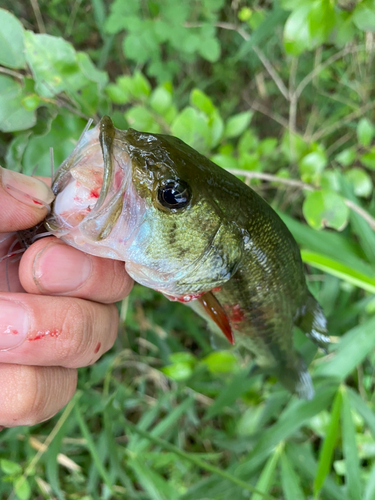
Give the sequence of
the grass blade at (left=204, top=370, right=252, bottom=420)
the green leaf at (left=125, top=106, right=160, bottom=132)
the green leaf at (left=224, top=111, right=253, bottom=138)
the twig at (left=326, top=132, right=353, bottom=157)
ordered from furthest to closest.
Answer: the twig at (left=326, top=132, right=353, bottom=157) → the grass blade at (left=204, top=370, right=252, bottom=420) → the green leaf at (left=224, top=111, right=253, bottom=138) → the green leaf at (left=125, top=106, right=160, bottom=132)

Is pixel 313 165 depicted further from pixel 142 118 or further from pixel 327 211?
pixel 142 118

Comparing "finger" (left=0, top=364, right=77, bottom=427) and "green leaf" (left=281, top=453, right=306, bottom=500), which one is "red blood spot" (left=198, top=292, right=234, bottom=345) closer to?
"finger" (left=0, top=364, right=77, bottom=427)

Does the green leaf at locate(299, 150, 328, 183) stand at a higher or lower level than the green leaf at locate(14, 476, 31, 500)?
higher

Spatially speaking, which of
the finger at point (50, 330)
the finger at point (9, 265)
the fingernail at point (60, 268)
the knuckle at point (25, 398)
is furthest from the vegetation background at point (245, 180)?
the knuckle at point (25, 398)

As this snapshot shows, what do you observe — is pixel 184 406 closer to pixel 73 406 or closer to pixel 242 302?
pixel 73 406

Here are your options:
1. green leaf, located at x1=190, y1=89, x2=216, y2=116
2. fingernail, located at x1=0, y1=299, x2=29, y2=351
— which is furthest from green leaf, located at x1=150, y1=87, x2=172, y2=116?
fingernail, located at x1=0, y1=299, x2=29, y2=351

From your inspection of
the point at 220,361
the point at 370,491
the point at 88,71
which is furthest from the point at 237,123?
the point at 370,491

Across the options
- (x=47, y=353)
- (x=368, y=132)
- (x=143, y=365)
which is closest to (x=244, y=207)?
(x=47, y=353)
